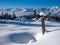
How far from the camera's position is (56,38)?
656 centimetres

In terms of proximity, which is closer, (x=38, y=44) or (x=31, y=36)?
(x=38, y=44)

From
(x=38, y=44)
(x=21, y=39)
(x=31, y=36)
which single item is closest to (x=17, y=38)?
(x=21, y=39)

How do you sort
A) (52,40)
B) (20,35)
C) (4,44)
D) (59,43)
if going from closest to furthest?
(59,43)
(52,40)
(4,44)
(20,35)

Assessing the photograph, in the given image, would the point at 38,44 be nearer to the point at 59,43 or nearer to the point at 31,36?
the point at 59,43

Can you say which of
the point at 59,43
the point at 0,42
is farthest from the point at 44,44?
the point at 0,42

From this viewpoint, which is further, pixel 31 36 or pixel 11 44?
pixel 31 36

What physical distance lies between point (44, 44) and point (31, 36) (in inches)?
159

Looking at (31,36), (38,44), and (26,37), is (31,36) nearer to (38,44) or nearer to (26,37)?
(26,37)

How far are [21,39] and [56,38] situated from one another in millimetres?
3651

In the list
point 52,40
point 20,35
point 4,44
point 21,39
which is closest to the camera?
point 52,40

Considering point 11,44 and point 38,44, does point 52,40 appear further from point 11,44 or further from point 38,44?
point 11,44

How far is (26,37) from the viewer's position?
10.2 metres

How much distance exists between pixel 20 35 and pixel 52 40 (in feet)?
14.0

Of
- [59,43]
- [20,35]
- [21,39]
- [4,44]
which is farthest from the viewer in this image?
[20,35]
